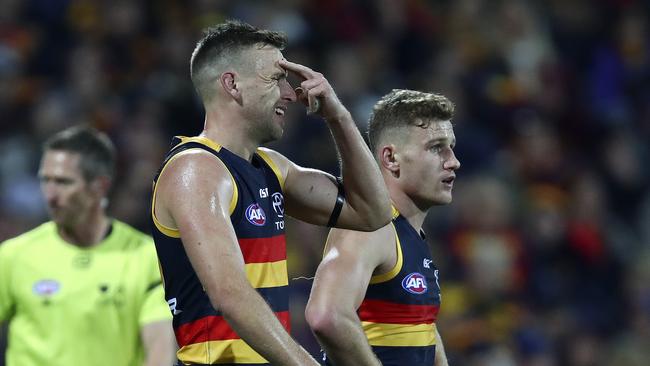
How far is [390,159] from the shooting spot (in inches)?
201

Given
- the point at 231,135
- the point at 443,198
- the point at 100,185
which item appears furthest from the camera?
the point at 100,185

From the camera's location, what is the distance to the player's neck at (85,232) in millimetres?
6211

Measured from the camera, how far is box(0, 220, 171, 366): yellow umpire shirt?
5.90 metres

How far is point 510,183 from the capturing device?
10.7 meters

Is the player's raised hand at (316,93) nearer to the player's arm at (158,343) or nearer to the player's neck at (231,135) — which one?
the player's neck at (231,135)

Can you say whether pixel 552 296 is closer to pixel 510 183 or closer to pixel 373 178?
pixel 510 183

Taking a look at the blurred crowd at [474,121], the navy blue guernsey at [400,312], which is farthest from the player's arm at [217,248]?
the blurred crowd at [474,121]

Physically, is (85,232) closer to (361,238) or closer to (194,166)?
(361,238)

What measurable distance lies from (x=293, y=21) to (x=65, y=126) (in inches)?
96.7

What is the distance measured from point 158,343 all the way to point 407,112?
1749 mm

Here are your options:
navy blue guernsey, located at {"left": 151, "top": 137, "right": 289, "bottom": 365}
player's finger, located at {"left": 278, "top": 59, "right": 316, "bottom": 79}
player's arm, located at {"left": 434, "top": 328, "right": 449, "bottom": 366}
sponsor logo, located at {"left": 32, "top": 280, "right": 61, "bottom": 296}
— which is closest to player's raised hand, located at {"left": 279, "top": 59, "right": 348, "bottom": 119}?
player's finger, located at {"left": 278, "top": 59, "right": 316, "bottom": 79}

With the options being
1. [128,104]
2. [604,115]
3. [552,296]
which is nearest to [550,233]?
[552,296]

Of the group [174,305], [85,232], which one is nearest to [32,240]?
[85,232]

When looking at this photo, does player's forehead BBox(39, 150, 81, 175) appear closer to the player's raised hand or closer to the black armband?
the black armband
